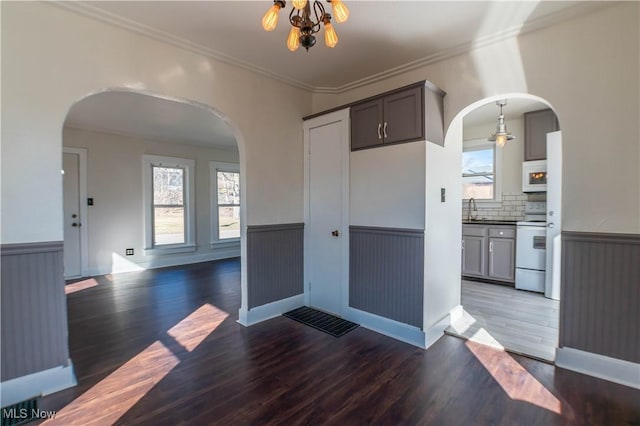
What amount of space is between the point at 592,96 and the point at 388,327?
2.38m

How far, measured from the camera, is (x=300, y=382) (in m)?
2.13

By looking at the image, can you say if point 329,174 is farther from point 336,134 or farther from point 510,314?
point 510,314

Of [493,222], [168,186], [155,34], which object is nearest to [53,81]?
[155,34]

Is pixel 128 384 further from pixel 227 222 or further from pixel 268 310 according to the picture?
pixel 227 222

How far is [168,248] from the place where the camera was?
612cm

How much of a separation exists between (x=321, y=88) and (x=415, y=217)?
1981mm

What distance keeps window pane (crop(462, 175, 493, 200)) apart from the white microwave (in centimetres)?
62

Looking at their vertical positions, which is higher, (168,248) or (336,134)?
(336,134)

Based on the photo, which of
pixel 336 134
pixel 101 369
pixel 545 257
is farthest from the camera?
pixel 545 257

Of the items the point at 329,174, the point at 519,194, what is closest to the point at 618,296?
the point at 329,174

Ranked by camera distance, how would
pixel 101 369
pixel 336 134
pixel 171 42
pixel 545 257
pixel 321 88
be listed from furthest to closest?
pixel 545 257 < pixel 321 88 < pixel 336 134 < pixel 171 42 < pixel 101 369

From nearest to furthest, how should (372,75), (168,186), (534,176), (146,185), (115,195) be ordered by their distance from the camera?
(372,75)
(534,176)
(115,195)
(146,185)
(168,186)

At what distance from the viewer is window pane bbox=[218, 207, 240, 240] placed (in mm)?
6938

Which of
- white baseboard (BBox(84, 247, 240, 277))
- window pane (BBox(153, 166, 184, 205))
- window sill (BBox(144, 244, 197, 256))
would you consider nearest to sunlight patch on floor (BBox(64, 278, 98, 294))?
white baseboard (BBox(84, 247, 240, 277))
